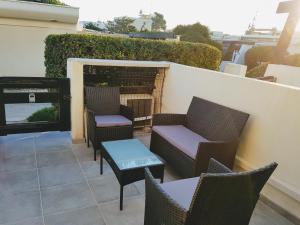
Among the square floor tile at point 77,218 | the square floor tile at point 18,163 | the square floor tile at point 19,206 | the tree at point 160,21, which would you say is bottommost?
the square floor tile at point 18,163

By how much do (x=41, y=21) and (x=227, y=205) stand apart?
11.0m

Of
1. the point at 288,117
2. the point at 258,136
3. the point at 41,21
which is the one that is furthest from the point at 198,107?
the point at 41,21

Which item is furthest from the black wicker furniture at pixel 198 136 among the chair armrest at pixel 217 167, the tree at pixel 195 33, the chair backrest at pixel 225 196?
the tree at pixel 195 33

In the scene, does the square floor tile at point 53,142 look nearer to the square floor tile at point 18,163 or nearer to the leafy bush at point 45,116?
the square floor tile at point 18,163

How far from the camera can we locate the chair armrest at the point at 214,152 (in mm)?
3104

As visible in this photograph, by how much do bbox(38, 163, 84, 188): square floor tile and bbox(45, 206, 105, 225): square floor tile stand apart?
2.16 feet

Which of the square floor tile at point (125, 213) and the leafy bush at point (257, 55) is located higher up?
the leafy bush at point (257, 55)

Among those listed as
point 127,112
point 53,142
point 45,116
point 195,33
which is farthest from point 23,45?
point 195,33

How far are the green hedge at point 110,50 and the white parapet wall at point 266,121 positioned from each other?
8.67ft

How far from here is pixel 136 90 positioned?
5.47m

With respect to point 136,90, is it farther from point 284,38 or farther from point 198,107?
point 284,38

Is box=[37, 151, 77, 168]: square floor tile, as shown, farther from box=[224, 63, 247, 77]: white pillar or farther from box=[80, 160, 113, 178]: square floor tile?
box=[224, 63, 247, 77]: white pillar

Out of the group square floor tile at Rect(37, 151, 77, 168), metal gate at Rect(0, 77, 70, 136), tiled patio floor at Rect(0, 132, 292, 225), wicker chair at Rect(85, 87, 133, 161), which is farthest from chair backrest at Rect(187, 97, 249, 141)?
metal gate at Rect(0, 77, 70, 136)

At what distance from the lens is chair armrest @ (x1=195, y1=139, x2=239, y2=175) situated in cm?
310
